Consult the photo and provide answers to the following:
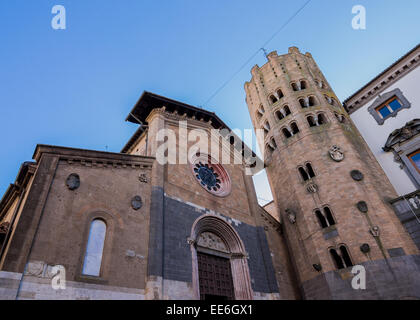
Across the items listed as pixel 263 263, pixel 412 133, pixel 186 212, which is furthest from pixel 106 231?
pixel 412 133

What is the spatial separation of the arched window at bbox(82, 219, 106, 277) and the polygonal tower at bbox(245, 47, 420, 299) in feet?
38.0

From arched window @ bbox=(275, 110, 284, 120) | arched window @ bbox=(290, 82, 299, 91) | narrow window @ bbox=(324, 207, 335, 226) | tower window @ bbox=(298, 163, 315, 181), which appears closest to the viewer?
narrow window @ bbox=(324, 207, 335, 226)

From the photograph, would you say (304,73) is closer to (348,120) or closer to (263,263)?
(348,120)

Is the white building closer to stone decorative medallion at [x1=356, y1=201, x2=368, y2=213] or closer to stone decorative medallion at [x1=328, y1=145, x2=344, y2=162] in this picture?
stone decorative medallion at [x1=356, y1=201, x2=368, y2=213]

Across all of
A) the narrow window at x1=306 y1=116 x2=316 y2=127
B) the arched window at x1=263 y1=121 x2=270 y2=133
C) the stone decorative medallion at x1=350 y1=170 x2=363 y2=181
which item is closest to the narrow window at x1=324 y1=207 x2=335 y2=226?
the stone decorative medallion at x1=350 y1=170 x2=363 y2=181

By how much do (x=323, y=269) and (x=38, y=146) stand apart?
15.0 meters

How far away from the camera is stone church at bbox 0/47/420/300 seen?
9.30 meters

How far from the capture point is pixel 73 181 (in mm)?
10578

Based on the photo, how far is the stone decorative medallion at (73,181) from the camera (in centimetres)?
1040

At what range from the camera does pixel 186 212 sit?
43.8ft

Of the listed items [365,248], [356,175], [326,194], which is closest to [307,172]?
[326,194]

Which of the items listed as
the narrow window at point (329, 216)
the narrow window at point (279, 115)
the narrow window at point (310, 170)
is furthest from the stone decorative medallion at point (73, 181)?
the narrow window at point (279, 115)

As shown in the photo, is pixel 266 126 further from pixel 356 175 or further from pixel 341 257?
pixel 341 257

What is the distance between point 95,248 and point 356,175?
1456 centimetres
